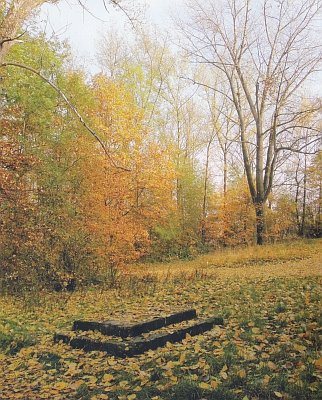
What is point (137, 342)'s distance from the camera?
220 inches

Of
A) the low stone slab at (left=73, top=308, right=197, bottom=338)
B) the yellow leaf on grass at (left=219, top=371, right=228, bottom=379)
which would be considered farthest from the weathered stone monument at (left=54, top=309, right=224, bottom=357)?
the yellow leaf on grass at (left=219, top=371, right=228, bottom=379)

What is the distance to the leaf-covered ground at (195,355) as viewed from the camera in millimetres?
4152

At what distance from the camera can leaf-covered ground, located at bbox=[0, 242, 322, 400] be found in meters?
4.15

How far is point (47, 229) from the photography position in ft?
37.5

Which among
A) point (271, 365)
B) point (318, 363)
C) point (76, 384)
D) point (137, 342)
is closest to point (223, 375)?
point (271, 365)

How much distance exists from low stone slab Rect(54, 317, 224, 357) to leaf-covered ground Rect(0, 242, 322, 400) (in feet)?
0.43

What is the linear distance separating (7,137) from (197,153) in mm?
24091

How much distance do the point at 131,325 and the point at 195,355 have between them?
1.25 metres

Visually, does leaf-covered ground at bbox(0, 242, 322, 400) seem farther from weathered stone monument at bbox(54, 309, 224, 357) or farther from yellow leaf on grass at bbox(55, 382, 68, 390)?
weathered stone monument at bbox(54, 309, 224, 357)

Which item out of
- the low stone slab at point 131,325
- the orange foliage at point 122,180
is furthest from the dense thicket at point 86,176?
the low stone slab at point 131,325

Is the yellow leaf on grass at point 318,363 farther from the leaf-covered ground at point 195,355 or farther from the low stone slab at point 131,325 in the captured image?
the low stone slab at point 131,325

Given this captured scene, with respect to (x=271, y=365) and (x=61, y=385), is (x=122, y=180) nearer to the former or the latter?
(x=61, y=385)

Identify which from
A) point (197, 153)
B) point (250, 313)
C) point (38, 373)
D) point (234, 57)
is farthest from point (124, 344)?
point (197, 153)

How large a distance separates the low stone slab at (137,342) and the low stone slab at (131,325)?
23 centimetres
